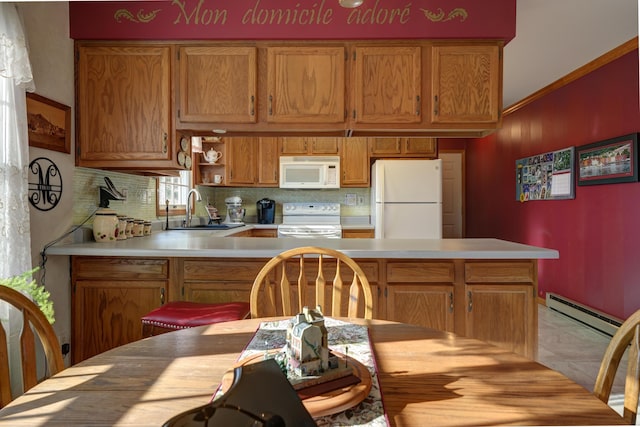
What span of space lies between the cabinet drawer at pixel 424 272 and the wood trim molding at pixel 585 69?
2.57 m

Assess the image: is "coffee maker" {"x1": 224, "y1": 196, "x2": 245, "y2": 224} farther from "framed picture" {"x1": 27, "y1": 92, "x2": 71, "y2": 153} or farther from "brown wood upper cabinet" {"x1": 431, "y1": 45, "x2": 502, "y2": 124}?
"brown wood upper cabinet" {"x1": 431, "y1": 45, "x2": 502, "y2": 124}

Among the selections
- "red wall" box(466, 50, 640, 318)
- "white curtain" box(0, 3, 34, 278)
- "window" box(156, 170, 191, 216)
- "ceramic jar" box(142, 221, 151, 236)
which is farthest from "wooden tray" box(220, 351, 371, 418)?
"red wall" box(466, 50, 640, 318)

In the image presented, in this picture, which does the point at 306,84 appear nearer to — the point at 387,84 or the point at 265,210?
the point at 387,84

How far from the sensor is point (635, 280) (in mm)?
3170

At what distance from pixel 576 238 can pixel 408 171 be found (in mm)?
1811

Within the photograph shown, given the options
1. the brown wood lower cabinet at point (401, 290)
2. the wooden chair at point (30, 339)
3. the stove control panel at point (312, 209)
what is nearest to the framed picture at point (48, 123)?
the brown wood lower cabinet at point (401, 290)

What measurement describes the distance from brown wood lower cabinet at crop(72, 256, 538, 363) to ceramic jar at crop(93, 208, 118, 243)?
0.75ft

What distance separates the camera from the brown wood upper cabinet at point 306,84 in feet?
8.26

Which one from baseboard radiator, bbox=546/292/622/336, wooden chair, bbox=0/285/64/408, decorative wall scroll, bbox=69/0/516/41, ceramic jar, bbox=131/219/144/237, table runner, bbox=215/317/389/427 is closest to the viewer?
table runner, bbox=215/317/389/427

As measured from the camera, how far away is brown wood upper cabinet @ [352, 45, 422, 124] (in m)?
2.51

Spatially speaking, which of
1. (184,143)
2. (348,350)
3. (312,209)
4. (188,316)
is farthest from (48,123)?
(312,209)

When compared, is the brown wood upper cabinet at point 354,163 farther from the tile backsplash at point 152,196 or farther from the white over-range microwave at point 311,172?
the tile backsplash at point 152,196

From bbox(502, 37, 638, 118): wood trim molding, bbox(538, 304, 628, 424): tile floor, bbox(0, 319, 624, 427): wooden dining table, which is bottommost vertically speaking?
bbox(538, 304, 628, 424): tile floor

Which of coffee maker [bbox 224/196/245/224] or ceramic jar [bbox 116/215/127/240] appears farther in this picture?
coffee maker [bbox 224/196/245/224]
